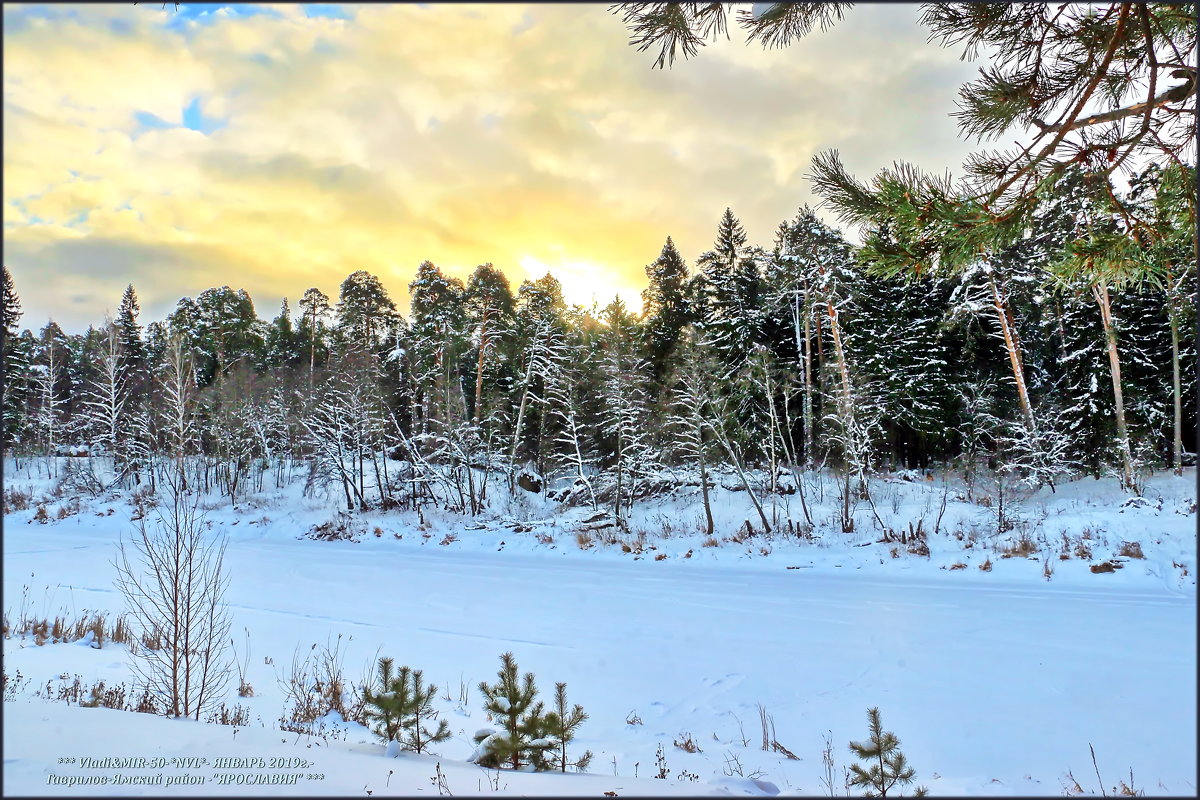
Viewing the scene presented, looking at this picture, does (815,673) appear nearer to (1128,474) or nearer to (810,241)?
(1128,474)

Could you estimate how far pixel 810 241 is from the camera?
923 inches

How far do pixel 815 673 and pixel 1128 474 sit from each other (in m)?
16.9

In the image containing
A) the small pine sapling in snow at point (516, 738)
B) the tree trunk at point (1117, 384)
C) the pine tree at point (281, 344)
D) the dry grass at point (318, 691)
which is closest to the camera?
the small pine sapling in snow at point (516, 738)

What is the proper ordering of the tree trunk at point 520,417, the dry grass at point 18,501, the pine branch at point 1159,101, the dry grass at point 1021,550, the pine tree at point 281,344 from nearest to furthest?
the pine branch at point 1159,101
the dry grass at point 1021,550
the tree trunk at point 520,417
the dry grass at point 18,501
the pine tree at point 281,344

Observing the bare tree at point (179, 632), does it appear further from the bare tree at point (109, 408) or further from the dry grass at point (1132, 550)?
the bare tree at point (109, 408)

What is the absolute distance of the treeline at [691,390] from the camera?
2000cm

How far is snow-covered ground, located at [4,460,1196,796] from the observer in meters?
4.52

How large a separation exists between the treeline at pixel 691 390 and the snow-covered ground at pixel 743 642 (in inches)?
124

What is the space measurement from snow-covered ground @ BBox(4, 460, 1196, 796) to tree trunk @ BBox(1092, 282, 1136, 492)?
93 cm

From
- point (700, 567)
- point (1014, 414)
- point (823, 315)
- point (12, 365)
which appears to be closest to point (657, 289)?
point (823, 315)

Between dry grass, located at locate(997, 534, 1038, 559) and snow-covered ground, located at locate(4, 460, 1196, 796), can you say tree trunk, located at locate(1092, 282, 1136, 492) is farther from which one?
dry grass, located at locate(997, 534, 1038, 559)

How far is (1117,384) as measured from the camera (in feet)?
62.6

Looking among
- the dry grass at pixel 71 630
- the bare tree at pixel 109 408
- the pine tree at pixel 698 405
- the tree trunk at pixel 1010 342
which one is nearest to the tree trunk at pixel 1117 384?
the tree trunk at pixel 1010 342

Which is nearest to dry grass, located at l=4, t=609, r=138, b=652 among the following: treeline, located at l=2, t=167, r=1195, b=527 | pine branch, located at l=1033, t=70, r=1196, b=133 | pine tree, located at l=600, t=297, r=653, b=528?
treeline, located at l=2, t=167, r=1195, b=527
